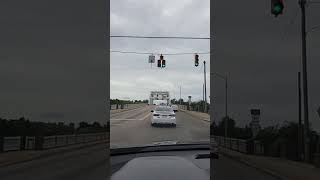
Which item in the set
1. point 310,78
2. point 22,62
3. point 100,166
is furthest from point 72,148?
point 310,78

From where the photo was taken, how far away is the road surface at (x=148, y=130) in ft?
13.0

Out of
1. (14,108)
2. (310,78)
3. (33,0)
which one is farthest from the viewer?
(310,78)

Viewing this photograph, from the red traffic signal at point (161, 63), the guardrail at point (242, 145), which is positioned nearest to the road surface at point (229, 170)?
the guardrail at point (242, 145)

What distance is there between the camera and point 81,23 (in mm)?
3482

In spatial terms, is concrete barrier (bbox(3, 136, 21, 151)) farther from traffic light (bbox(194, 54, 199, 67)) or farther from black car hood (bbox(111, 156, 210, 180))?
traffic light (bbox(194, 54, 199, 67))

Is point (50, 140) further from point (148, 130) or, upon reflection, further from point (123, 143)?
point (148, 130)

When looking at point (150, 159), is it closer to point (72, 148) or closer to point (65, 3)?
point (72, 148)

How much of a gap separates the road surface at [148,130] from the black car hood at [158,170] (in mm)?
292

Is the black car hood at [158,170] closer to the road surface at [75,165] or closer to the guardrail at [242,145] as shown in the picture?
the road surface at [75,165]

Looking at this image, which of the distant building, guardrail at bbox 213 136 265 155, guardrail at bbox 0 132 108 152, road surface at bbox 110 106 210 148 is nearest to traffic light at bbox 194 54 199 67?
the distant building

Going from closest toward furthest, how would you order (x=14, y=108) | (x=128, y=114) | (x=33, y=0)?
(x=33, y=0), (x=14, y=108), (x=128, y=114)

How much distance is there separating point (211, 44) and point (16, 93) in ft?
4.41

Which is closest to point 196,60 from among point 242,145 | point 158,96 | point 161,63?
point 161,63

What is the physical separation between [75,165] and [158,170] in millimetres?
647
